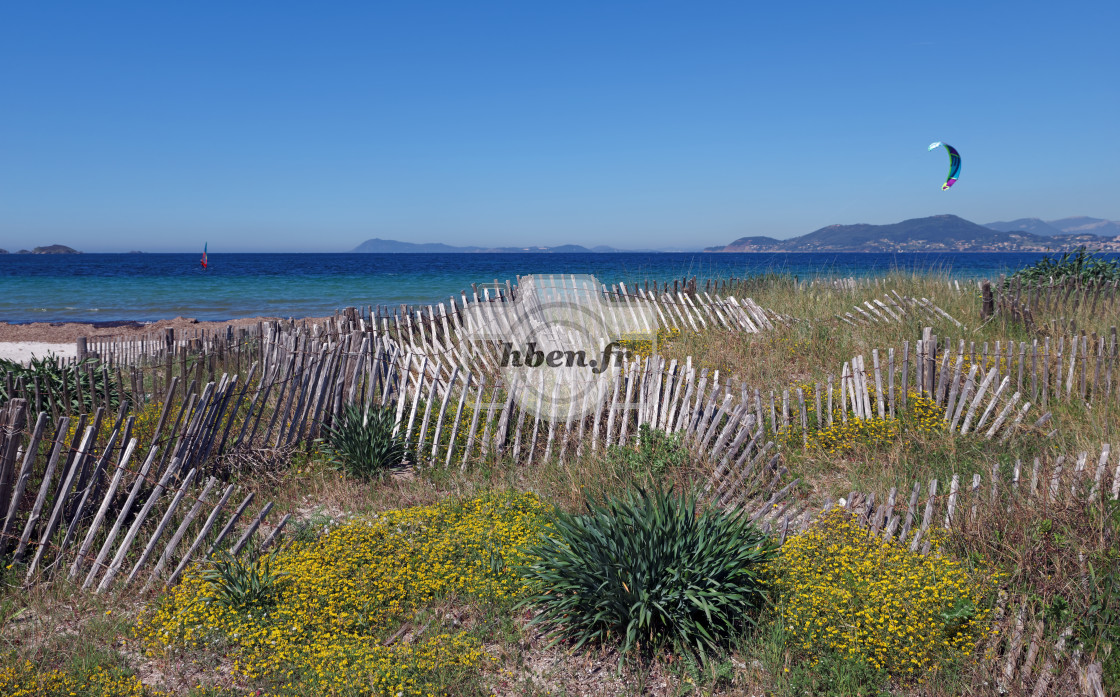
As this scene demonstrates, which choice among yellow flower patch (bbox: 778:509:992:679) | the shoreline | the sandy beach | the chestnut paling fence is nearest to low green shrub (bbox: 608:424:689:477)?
the chestnut paling fence

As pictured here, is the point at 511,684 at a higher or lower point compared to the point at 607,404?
lower

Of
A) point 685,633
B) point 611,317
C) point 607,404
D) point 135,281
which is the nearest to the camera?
point 685,633

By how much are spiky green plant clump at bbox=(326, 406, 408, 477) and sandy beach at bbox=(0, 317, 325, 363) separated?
1107 cm

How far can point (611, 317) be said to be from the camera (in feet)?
43.1

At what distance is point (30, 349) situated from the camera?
17.0 metres

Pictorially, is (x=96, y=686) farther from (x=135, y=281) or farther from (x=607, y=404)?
(x=135, y=281)

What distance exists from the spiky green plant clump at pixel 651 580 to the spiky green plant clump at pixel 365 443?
288 cm

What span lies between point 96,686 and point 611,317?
35.2 ft

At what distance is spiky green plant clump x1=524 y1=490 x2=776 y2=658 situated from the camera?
3639mm

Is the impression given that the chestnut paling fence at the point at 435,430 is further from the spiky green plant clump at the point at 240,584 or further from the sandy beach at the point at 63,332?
the sandy beach at the point at 63,332

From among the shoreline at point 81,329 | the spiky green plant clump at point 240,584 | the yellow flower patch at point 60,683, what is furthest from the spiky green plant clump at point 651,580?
the shoreline at point 81,329

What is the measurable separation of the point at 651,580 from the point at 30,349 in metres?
20.0

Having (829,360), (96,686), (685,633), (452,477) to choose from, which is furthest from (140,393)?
(829,360)

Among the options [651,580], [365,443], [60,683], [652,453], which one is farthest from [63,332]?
[651,580]
